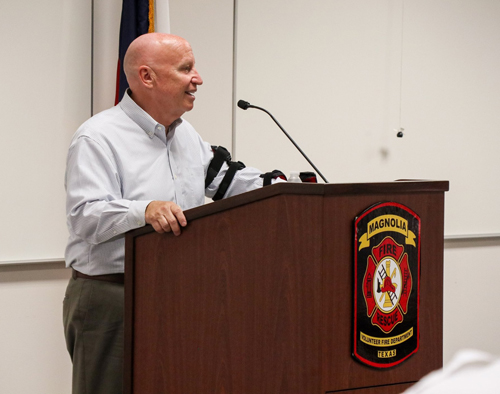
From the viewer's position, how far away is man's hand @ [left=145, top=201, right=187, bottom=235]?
144 centimetres

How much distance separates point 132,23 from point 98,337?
153 cm

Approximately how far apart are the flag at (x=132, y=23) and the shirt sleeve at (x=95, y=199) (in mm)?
1011

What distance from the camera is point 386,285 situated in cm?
132

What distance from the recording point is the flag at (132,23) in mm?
2725

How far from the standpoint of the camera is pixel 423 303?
54.5 inches

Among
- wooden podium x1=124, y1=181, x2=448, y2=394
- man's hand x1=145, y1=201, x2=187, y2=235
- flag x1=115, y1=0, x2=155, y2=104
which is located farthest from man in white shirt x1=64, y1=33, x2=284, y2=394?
flag x1=115, y1=0, x2=155, y2=104

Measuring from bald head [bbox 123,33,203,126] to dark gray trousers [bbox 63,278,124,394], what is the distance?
2.00ft

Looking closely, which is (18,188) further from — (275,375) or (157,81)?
(275,375)

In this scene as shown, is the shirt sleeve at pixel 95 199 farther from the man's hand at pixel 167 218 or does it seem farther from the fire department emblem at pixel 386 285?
the fire department emblem at pixel 386 285

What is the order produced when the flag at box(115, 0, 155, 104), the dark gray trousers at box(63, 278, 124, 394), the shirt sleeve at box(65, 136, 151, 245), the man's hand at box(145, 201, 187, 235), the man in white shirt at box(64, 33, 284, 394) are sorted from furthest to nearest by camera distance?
the flag at box(115, 0, 155, 104), the dark gray trousers at box(63, 278, 124, 394), the man in white shirt at box(64, 33, 284, 394), the shirt sleeve at box(65, 136, 151, 245), the man's hand at box(145, 201, 187, 235)

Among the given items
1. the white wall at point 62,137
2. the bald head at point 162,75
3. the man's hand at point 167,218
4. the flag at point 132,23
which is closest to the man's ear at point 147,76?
the bald head at point 162,75

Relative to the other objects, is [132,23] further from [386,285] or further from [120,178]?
[386,285]

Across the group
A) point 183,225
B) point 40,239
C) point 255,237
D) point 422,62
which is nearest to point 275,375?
point 255,237

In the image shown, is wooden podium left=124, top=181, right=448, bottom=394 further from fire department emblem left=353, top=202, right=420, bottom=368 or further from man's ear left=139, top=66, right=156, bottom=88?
man's ear left=139, top=66, right=156, bottom=88
